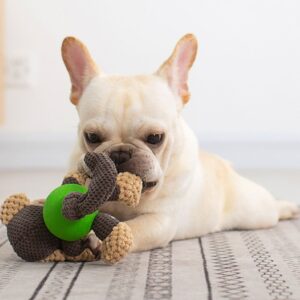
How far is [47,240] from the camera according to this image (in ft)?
3.90

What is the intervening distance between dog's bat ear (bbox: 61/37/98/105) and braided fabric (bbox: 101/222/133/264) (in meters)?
0.42

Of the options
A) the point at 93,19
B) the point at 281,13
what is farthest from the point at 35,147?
the point at 281,13

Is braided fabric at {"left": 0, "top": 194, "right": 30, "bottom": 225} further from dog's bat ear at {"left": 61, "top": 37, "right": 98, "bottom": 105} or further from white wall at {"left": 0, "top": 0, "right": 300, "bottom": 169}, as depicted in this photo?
white wall at {"left": 0, "top": 0, "right": 300, "bottom": 169}

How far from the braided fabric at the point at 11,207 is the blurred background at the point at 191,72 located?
78.7 inches

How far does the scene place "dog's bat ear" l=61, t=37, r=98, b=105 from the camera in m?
1.45

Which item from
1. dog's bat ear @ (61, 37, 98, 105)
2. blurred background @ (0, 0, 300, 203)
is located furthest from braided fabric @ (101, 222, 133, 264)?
blurred background @ (0, 0, 300, 203)

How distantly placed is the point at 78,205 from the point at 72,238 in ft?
0.32

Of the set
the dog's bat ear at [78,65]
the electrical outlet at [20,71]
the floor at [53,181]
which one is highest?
the dog's bat ear at [78,65]

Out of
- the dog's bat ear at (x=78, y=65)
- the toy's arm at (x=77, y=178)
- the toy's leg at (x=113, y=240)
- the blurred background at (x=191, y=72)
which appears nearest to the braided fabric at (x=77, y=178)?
the toy's arm at (x=77, y=178)

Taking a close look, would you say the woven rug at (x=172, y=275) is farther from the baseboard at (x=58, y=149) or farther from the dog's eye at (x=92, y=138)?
the baseboard at (x=58, y=149)

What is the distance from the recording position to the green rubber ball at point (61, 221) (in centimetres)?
116

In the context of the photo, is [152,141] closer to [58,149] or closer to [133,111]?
[133,111]

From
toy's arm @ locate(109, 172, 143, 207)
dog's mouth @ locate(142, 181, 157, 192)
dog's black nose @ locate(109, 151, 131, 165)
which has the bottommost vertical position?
dog's mouth @ locate(142, 181, 157, 192)

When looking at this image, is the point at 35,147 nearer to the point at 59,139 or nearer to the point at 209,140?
the point at 59,139
